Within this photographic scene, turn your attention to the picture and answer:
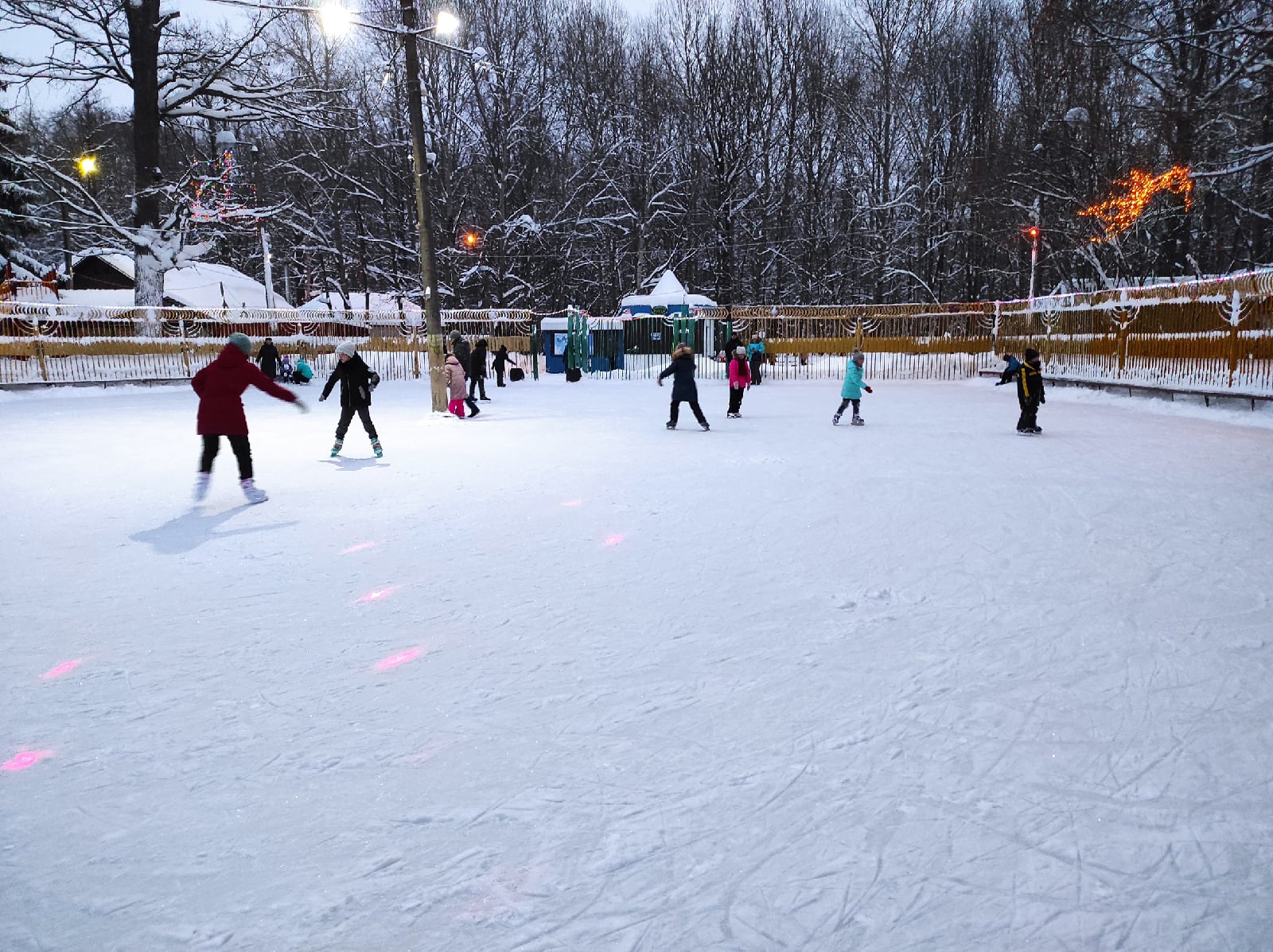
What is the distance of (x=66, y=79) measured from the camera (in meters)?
19.4

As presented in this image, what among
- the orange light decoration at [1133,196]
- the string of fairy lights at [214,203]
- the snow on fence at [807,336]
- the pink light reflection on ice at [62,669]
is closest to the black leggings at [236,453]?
the pink light reflection on ice at [62,669]

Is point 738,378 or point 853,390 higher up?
point 738,378

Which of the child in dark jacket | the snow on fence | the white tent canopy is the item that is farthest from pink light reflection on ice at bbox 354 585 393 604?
the white tent canopy

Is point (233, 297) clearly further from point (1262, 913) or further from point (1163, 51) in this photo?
point (1262, 913)

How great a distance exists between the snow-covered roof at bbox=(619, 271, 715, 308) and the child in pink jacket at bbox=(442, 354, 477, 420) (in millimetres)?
16655

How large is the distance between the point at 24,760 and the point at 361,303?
119 ft

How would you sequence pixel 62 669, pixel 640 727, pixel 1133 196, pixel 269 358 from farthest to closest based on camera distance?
pixel 269 358
pixel 1133 196
pixel 62 669
pixel 640 727

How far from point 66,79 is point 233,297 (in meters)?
18.4

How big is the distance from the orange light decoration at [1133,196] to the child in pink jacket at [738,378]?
871 cm

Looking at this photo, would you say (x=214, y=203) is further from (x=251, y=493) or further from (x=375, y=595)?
(x=375, y=595)

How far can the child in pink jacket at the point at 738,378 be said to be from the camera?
13109 millimetres

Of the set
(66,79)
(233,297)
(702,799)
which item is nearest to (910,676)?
(702,799)

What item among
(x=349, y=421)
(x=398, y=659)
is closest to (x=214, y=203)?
(x=349, y=421)

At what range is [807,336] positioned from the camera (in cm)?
2566
